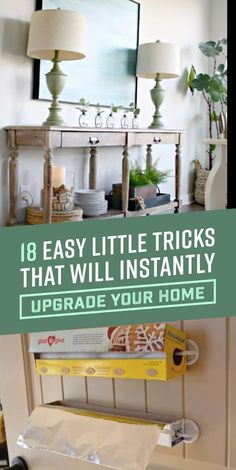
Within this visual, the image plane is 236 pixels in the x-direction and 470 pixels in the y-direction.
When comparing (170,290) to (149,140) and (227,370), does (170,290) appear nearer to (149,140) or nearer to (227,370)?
(227,370)

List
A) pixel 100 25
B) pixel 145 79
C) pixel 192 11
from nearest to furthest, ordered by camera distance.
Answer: pixel 100 25 < pixel 145 79 < pixel 192 11

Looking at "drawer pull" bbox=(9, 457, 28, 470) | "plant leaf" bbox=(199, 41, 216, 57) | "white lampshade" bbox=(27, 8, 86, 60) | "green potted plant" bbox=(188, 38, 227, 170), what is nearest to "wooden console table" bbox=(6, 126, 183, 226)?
"white lampshade" bbox=(27, 8, 86, 60)

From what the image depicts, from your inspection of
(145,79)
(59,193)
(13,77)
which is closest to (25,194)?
(59,193)

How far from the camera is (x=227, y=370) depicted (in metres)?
0.56

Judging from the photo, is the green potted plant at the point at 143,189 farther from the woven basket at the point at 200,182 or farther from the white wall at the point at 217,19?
the white wall at the point at 217,19

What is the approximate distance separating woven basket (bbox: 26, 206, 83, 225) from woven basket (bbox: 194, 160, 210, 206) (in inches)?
60.7

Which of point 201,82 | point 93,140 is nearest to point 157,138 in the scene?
point 93,140

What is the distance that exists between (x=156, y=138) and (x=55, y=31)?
1018mm

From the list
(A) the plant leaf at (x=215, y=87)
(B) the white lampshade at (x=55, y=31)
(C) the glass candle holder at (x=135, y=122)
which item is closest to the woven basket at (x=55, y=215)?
(B) the white lampshade at (x=55, y=31)

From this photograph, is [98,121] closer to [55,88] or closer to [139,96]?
[139,96]

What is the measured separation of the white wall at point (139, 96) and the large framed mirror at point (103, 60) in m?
0.08

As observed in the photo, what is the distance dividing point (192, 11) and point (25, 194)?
219 cm

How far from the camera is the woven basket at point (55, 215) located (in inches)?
94.9

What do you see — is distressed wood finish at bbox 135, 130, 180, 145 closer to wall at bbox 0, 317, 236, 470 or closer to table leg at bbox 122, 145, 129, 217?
table leg at bbox 122, 145, 129, 217
